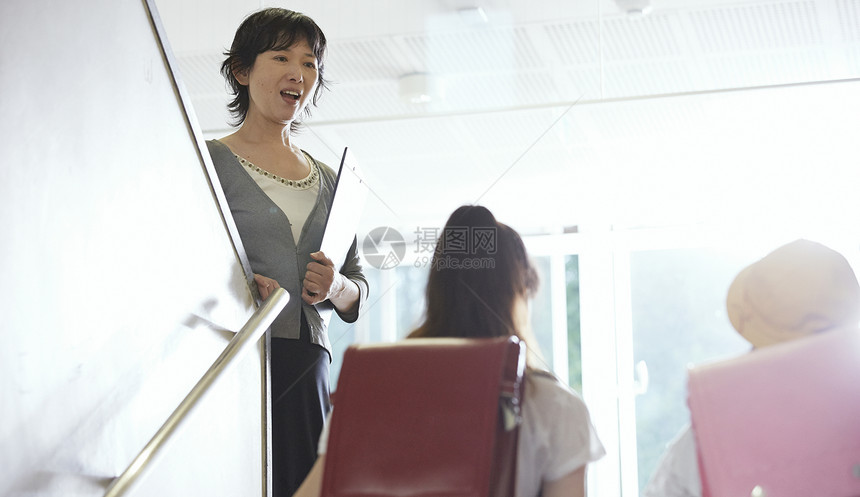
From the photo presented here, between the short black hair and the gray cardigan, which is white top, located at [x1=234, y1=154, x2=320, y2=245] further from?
the short black hair

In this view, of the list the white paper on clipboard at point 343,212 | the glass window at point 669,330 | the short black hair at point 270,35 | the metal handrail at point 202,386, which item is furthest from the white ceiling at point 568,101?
the metal handrail at point 202,386

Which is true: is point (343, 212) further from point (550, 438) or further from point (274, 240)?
point (550, 438)

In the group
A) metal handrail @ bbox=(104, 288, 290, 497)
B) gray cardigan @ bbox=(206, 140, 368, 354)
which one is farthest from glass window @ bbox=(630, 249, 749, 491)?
metal handrail @ bbox=(104, 288, 290, 497)

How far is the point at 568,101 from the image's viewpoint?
14.6 feet

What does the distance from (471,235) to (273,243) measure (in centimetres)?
51

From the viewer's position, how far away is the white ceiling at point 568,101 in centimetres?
392

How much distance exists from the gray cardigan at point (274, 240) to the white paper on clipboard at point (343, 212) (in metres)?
0.05

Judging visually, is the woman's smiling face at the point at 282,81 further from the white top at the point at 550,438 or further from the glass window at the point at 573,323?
the glass window at the point at 573,323

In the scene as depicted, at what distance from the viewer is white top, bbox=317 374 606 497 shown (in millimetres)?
1181

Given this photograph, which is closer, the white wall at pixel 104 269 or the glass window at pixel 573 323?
the white wall at pixel 104 269

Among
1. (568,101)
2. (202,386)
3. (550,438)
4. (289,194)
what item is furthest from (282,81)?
(568,101)

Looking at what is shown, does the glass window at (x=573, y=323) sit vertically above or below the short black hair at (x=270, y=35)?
below

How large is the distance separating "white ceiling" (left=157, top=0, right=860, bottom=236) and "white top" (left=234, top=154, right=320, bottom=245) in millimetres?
2183

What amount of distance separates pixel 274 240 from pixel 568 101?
289cm
